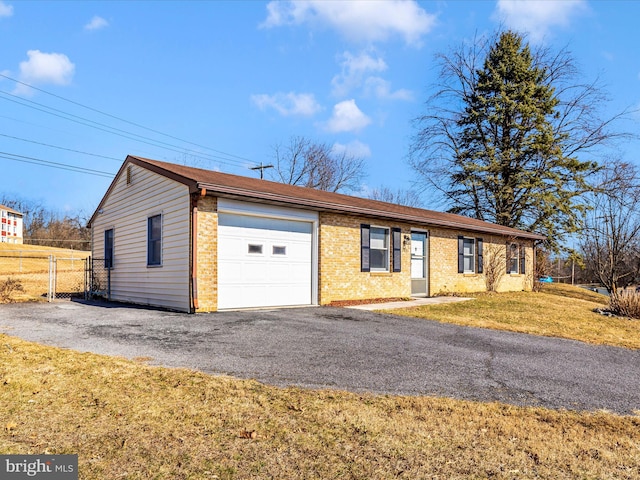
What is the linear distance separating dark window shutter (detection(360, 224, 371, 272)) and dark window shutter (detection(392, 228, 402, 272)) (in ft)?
4.35

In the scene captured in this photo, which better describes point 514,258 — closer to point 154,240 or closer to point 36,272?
point 154,240

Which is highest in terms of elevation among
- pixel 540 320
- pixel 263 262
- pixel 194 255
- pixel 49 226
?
pixel 49 226

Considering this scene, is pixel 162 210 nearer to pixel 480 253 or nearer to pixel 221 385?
pixel 221 385

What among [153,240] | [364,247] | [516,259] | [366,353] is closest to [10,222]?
[153,240]

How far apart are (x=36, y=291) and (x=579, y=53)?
3291 centimetres

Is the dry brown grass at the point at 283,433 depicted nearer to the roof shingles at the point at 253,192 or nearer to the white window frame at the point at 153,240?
the roof shingles at the point at 253,192

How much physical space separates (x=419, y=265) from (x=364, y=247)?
3420 mm

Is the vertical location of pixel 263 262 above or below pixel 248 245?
below

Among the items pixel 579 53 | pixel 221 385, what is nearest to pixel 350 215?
pixel 221 385

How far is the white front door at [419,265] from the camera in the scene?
1570 centimetres

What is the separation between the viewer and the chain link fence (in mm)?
13975

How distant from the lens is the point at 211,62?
16531mm

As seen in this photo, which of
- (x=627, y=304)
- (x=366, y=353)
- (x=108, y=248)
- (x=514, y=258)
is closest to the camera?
(x=366, y=353)

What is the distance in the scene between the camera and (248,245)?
1084 cm
